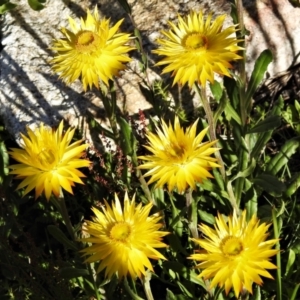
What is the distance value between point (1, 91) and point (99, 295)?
1719mm

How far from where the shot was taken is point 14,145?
4.60 m

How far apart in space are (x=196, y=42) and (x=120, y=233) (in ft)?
2.78

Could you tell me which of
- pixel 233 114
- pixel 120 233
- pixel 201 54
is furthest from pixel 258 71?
pixel 120 233

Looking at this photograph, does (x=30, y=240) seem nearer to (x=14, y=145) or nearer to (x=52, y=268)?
(x=52, y=268)

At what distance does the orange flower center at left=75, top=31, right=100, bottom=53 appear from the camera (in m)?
3.19

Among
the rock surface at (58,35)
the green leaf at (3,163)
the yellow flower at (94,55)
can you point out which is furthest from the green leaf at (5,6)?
the yellow flower at (94,55)

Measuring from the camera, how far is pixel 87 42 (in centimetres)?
323

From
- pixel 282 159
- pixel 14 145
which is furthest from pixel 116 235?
pixel 14 145

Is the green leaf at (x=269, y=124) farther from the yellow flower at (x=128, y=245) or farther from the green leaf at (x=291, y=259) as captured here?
the yellow flower at (x=128, y=245)

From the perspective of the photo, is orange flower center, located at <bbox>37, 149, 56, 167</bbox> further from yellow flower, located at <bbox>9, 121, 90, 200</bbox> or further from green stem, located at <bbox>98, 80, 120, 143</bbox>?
green stem, located at <bbox>98, 80, 120, 143</bbox>

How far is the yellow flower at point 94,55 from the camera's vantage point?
3141mm

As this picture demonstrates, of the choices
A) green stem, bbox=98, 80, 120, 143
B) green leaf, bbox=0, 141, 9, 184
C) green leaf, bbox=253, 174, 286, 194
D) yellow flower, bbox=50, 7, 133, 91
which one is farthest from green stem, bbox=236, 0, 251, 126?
green leaf, bbox=0, 141, 9, 184

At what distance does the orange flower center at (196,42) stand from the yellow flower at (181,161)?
33cm

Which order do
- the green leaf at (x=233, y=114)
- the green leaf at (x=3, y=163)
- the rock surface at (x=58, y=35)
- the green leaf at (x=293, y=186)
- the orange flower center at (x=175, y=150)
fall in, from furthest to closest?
the rock surface at (x=58, y=35) < the green leaf at (x=3, y=163) < the green leaf at (x=233, y=114) < the green leaf at (x=293, y=186) < the orange flower center at (x=175, y=150)
